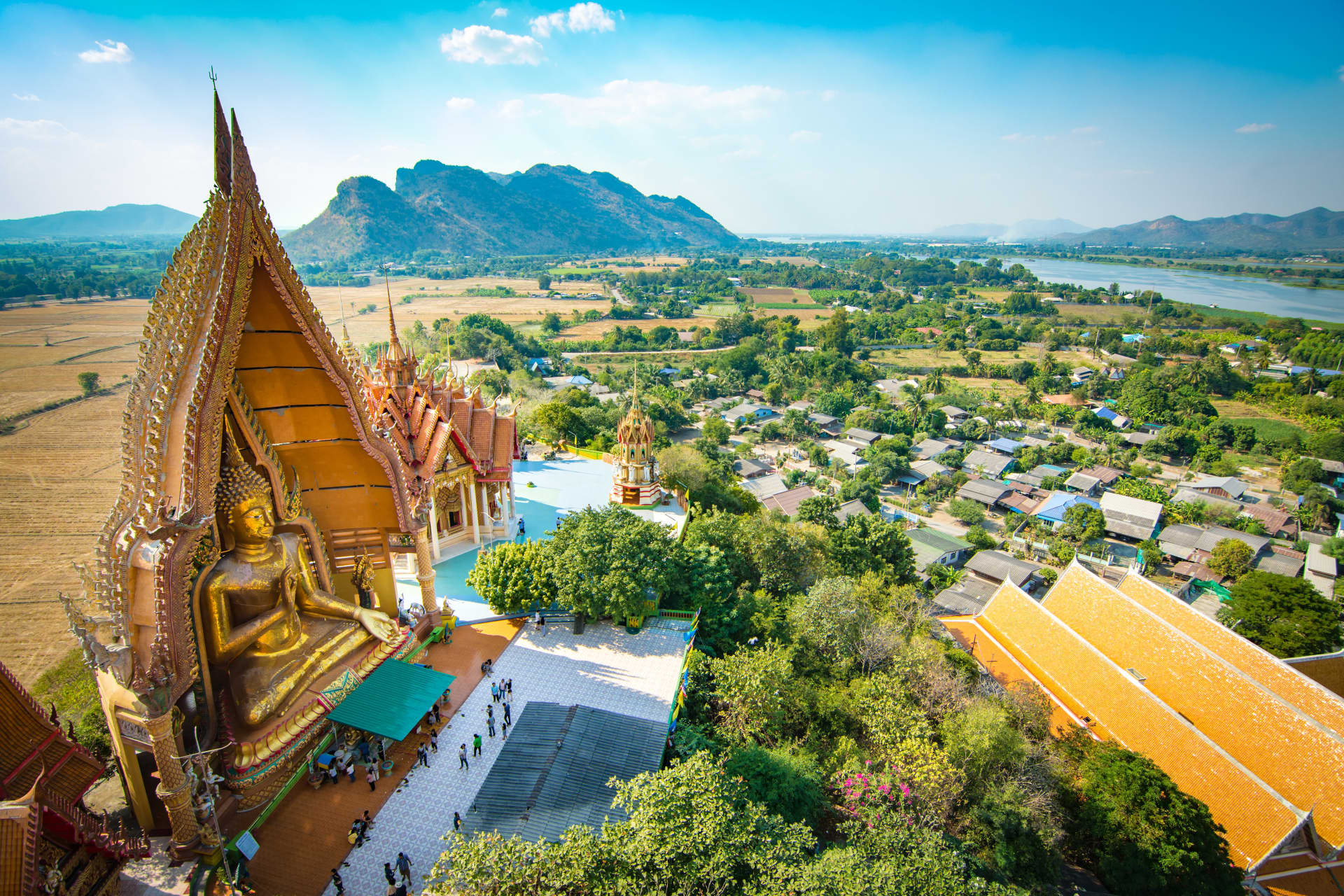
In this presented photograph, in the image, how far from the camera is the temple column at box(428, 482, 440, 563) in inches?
870

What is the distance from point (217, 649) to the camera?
1103 cm

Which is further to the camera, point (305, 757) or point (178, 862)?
point (305, 757)

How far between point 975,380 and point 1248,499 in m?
36.8

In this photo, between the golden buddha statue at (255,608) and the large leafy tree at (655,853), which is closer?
the large leafy tree at (655,853)

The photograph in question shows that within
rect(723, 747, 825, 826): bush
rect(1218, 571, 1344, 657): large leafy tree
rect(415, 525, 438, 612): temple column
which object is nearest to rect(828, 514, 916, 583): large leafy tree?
rect(723, 747, 825, 826): bush

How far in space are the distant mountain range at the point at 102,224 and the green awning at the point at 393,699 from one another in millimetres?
62932

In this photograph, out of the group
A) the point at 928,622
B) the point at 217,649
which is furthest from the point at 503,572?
the point at 928,622

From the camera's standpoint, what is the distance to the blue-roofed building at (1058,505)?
42875 millimetres

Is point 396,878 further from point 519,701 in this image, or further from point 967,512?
point 967,512

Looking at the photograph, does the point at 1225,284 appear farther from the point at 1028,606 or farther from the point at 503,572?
the point at 503,572

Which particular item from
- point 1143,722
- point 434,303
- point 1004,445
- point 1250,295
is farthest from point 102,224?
point 1250,295

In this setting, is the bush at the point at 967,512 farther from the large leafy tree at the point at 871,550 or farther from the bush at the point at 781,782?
the bush at the point at 781,782

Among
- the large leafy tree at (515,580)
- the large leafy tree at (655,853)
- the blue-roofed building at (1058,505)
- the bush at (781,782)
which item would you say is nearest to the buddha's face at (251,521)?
the large leafy tree at (655,853)

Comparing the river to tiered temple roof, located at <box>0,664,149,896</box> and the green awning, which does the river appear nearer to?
the green awning
